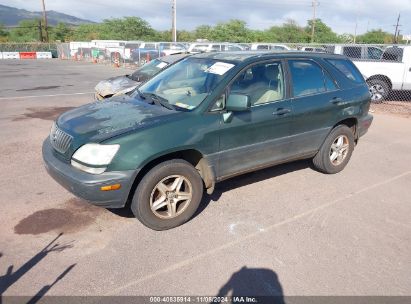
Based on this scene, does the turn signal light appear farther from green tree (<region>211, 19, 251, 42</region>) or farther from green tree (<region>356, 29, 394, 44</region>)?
green tree (<region>356, 29, 394, 44</region>)

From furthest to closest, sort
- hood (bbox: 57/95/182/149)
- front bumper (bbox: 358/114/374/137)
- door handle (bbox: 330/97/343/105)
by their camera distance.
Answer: front bumper (bbox: 358/114/374/137), door handle (bbox: 330/97/343/105), hood (bbox: 57/95/182/149)

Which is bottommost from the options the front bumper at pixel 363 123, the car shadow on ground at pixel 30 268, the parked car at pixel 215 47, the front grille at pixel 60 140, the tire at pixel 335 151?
the car shadow on ground at pixel 30 268

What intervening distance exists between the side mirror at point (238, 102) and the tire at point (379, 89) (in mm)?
9235

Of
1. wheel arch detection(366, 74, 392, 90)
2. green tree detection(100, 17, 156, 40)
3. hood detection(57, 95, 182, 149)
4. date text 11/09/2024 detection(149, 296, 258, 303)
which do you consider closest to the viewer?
date text 11/09/2024 detection(149, 296, 258, 303)

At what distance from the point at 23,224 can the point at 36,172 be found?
158 centimetres

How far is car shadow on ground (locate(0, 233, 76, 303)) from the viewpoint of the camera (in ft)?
9.04

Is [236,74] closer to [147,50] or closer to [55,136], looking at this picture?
[55,136]

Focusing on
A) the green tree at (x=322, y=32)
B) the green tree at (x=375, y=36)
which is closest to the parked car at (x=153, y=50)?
the green tree at (x=322, y=32)

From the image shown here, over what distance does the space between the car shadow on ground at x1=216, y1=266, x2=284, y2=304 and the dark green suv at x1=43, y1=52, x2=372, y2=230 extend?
1.00 metres

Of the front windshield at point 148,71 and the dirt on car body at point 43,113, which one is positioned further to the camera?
the front windshield at point 148,71

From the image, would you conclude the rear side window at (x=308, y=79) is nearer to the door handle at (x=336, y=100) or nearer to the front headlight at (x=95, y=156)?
the door handle at (x=336, y=100)

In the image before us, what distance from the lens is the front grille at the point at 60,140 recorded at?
3.54 metres

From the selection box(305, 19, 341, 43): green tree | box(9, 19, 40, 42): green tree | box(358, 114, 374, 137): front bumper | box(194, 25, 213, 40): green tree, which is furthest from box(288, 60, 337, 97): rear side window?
box(9, 19, 40, 42): green tree

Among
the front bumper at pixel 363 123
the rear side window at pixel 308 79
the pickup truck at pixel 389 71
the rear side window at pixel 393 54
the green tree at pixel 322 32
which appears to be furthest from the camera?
the green tree at pixel 322 32
